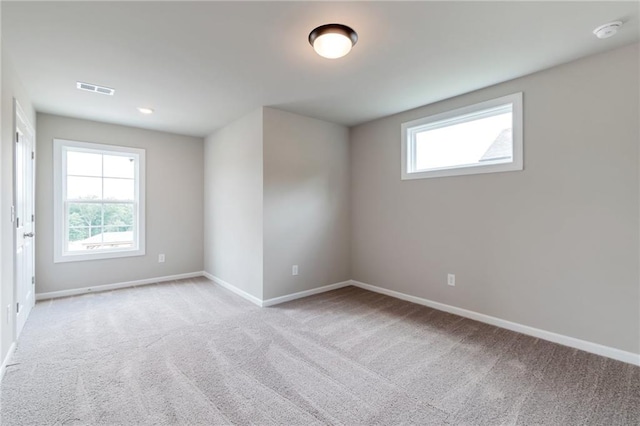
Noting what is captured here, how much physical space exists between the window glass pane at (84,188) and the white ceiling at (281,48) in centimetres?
108

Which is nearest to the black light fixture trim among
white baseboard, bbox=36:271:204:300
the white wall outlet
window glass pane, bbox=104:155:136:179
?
the white wall outlet

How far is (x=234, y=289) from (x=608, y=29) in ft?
15.0

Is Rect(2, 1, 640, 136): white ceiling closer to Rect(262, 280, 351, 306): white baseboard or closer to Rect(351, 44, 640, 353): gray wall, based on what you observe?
Rect(351, 44, 640, 353): gray wall

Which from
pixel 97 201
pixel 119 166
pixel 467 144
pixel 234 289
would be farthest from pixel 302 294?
pixel 119 166

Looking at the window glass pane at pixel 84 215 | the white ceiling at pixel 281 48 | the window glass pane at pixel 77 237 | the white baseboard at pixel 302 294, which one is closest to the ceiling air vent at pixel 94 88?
the white ceiling at pixel 281 48

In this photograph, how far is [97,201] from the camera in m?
4.30

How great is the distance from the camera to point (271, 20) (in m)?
1.98

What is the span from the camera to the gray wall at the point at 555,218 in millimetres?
2330

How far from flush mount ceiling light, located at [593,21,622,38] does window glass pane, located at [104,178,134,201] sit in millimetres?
5580

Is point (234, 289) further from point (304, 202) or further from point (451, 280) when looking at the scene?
point (451, 280)

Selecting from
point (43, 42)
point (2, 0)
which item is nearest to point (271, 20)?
point (2, 0)

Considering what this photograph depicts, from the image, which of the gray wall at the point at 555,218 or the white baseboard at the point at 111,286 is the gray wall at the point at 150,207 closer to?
the white baseboard at the point at 111,286

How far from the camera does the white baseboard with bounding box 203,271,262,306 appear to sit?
3.77 metres

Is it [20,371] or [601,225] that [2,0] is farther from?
[601,225]
